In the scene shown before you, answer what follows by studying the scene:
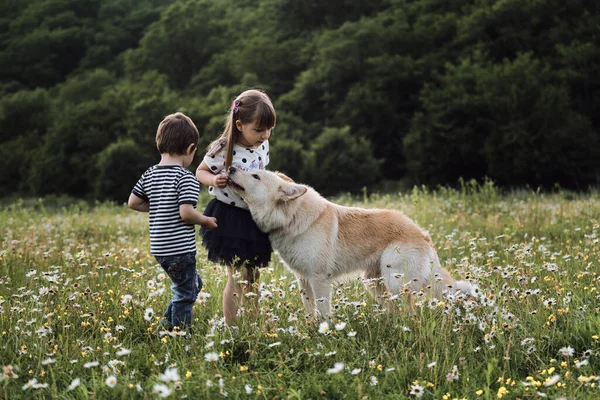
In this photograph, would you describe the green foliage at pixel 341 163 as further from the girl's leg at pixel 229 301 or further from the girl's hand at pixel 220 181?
the girl's hand at pixel 220 181

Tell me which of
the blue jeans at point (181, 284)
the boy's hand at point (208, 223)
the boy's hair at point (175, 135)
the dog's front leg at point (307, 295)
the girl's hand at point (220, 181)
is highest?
the boy's hair at point (175, 135)

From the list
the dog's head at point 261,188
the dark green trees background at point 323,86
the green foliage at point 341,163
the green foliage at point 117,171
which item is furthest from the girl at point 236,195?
the green foliage at point 117,171

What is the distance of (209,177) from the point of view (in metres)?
5.16

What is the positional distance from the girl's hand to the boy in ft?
0.67

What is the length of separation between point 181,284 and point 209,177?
3.01 feet

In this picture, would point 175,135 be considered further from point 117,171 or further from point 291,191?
point 117,171

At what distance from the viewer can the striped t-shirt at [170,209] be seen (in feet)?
15.6

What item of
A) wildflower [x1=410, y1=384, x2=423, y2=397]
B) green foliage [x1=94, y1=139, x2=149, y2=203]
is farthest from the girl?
green foliage [x1=94, y1=139, x2=149, y2=203]

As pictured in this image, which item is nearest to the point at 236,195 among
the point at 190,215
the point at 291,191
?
the point at 291,191

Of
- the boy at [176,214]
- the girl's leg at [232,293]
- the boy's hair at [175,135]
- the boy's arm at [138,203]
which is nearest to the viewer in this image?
the boy at [176,214]

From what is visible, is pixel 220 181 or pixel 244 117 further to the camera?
pixel 244 117

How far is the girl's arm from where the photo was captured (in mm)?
5012

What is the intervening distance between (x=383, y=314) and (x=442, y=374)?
0.93 m

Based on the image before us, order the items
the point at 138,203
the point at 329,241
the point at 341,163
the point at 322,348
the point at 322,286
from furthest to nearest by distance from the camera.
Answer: the point at 341,163 → the point at 329,241 → the point at 322,286 → the point at 138,203 → the point at 322,348
